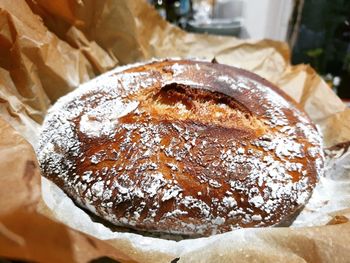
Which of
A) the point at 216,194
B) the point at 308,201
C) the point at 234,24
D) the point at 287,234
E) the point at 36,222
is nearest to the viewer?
the point at 36,222

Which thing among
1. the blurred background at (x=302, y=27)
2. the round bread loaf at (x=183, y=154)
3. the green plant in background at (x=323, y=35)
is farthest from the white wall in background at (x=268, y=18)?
the round bread loaf at (x=183, y=154)

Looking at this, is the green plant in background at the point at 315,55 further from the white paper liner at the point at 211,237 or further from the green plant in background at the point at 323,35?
the white paper liner at the point at 211,237

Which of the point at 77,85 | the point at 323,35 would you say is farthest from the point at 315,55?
the point at 77,85

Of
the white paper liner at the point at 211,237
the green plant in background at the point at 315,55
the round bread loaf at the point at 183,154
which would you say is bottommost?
the green plant in background at the point at 315,55

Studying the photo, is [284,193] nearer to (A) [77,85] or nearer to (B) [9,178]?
(B) [9,178]

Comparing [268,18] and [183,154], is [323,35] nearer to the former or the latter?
[268,18]

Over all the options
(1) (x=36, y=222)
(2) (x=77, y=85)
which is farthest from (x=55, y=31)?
(1) (x=36, y=222)
